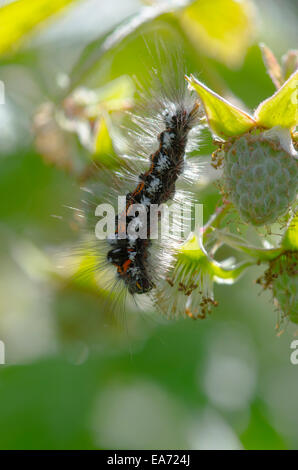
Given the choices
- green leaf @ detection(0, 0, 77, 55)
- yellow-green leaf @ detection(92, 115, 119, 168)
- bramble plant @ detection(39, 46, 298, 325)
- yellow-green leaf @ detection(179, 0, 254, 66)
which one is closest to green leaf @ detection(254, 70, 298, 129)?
bramble plant @ detection(39, 46, 298, 325)

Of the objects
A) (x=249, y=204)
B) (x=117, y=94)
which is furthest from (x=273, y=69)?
(x=117, y=94)

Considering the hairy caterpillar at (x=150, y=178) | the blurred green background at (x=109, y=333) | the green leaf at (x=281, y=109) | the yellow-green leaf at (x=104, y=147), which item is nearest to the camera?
the green leaf at (x=281, y=109)

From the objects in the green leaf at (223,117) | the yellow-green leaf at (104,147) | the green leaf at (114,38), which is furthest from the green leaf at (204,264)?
the green leaf at (114,38)

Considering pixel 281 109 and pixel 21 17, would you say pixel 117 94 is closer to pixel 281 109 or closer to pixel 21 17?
pixel 21 17

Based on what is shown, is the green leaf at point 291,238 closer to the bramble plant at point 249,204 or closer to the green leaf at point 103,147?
the bramble plant at point 249,204

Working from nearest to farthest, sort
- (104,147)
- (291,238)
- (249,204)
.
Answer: (249,204) < (291,238) < (104,147)

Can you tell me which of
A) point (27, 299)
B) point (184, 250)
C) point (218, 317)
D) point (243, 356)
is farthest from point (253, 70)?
point (184, 250)

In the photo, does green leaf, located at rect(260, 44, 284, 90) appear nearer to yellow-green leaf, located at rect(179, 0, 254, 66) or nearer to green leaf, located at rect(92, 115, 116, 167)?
green leaf, located at rect(92, 115, 116, 167)

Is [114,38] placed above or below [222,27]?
below
